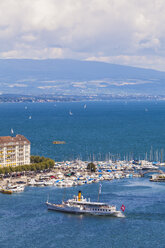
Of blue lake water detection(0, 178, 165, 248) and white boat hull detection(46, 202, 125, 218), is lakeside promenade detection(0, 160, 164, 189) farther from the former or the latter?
white boat hull detection(46, 202, 125, 218)

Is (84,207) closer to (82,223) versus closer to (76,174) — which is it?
(82,223)

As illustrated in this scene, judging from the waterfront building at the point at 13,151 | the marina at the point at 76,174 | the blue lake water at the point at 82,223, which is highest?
the waterfront building at the point at 13,151

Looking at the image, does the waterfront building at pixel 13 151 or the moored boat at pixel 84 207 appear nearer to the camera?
the moored boat at pixel 84 207

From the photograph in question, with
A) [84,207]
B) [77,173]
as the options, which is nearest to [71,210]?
[84,207]

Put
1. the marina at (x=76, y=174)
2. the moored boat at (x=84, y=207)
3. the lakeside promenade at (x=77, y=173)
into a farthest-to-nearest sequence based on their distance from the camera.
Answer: the lakeside promenade at (x=77, y=173)
the marina at (x=76, y=174)
the moored boat at (x=84, y=207)

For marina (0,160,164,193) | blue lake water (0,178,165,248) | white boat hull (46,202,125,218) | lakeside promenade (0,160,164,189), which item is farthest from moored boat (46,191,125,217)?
lakeside promenade (0,160,164,189)

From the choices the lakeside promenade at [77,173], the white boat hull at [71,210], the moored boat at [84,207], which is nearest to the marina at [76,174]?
the lakeside promenade at [77,173]

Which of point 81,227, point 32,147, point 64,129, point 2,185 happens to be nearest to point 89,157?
point 32,147

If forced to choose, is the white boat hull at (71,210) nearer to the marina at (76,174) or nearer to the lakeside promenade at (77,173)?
the marina at (76,174)
